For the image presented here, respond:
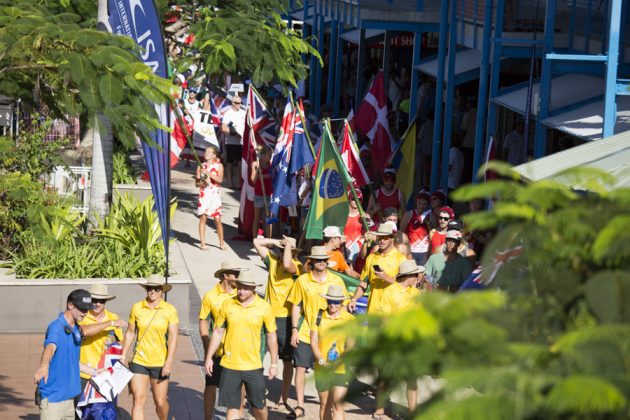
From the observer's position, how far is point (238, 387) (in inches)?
409

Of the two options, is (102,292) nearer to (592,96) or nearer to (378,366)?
(378,366)

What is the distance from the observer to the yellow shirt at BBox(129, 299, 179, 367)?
10445mm

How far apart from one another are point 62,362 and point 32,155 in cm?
729

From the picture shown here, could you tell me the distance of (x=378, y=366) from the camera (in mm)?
3967

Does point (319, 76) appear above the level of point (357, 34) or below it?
below

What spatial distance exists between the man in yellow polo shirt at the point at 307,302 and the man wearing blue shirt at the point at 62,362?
7.26ft

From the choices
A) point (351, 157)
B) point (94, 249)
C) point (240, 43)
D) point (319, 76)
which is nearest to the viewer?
point (94, 249)

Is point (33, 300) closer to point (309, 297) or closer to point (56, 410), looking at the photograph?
point (309, 297)

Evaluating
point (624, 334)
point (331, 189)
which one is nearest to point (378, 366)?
point (624, 334)

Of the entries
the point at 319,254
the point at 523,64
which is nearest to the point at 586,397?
the point at 319,254

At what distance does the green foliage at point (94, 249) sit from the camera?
48.5ft

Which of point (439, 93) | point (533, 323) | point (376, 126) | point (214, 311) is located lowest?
point (214, 311)

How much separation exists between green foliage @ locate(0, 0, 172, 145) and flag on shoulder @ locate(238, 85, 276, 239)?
9.33m

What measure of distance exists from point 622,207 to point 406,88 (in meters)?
24.9
